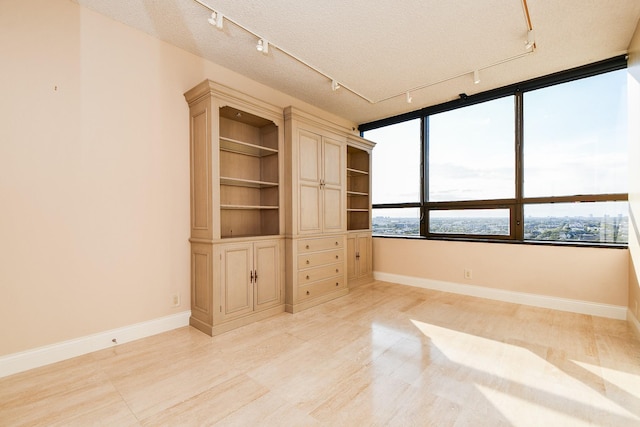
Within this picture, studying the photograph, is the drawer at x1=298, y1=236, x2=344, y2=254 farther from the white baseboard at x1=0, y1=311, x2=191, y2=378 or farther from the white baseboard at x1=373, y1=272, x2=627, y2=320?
the white baseboard at x1=0, y1=311, x2=191, y2=378

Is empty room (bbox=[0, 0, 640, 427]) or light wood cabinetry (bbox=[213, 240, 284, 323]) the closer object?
empty room (bbox=[0, 0, 640, 427])

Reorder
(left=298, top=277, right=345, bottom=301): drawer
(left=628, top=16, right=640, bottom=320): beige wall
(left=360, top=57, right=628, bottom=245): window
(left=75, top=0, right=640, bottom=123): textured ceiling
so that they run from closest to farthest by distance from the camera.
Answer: (left=75, top=0, right=640, bottom=123): textured ceiling → (left=628, top=16, right=640, bottom=320): beige wall → (left=360, top=57, right=628, bottom=245): window → (left=298, top=277, right=345, bottom=301): drawer

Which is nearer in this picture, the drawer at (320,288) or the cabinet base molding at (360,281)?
the drawer at (320,288)

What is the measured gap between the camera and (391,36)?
2.75 metres

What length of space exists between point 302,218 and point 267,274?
2.62ft

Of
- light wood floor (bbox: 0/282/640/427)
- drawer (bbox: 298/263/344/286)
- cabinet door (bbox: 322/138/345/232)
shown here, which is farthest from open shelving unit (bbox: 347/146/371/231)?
light wood floor (bbox: 0/282/640/427)

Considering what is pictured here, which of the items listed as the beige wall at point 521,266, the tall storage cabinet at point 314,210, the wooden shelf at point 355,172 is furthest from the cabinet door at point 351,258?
the wooden shelf at point 355,172

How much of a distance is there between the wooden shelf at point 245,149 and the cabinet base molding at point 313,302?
188 centimetres

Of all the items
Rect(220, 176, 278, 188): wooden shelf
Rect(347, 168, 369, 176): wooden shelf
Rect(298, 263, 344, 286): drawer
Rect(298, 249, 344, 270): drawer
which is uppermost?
Rect(347, 168, 369, 176): wooden shelf

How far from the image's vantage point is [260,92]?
12.1 ft

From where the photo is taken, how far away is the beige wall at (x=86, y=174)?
6.92ft

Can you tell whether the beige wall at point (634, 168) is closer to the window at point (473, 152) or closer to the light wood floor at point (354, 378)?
the light wood floor at point (354, 378)

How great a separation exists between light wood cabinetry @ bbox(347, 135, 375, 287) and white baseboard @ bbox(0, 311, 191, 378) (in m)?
2.52

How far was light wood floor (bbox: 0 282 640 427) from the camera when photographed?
1621mm
